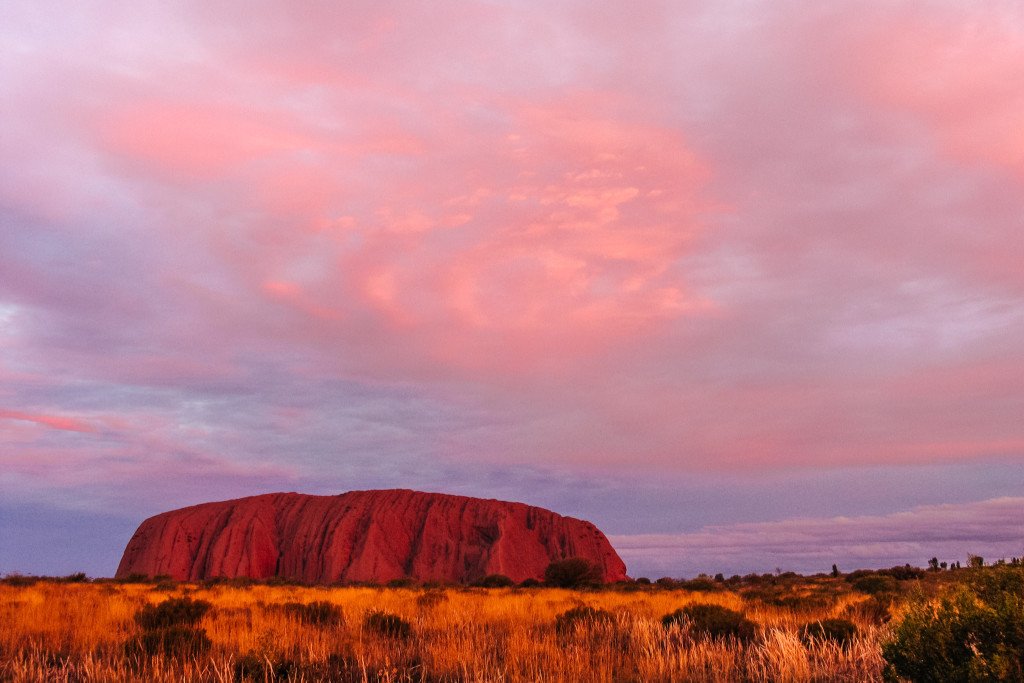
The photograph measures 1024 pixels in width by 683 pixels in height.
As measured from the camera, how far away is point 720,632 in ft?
38.5

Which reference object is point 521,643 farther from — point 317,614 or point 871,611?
point 871,611

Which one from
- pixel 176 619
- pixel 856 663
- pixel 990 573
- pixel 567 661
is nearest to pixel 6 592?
pixel 176 619

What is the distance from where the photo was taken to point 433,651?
30.0ft

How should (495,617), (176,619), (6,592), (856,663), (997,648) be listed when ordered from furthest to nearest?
(6,592), (495,617), (176,619), (856,663), (997,648)

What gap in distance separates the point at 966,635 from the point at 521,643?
20.4 feet

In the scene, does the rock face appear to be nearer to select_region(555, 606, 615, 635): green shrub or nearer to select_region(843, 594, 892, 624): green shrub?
select_region(843, 594, 892, 624): green shrub

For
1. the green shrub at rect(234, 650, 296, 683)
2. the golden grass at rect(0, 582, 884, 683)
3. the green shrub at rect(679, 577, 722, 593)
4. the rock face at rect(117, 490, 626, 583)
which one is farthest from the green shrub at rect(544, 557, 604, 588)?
the green shrub at rect(234, 650, 296, 683)

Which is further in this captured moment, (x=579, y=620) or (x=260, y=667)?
(x=579, y=620)

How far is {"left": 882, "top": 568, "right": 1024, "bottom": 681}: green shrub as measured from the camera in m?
4.78

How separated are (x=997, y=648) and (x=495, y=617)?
431 inches

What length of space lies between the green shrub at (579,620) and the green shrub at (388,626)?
2.80 m

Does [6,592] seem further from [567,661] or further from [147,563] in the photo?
[147,563]

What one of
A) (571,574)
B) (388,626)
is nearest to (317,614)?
(388,626)

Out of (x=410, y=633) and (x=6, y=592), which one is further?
(x=6, y=592)
